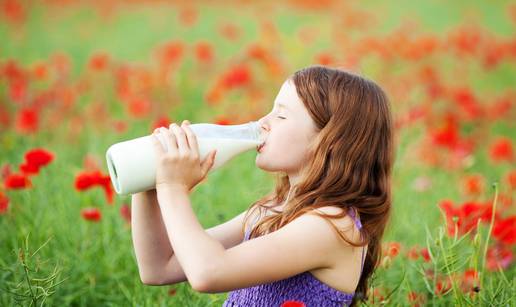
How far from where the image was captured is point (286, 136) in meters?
1.83

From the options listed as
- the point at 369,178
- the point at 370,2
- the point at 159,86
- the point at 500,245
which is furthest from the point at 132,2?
the point at 369,178

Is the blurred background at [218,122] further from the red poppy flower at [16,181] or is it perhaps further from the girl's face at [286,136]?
the girl's face at [286,136]

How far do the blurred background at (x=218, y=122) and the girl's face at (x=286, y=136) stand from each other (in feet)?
1.67

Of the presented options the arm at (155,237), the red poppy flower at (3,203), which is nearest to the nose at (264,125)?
the arm at (155,237)

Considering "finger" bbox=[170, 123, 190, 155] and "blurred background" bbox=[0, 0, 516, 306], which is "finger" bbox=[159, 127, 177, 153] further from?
"blurred background" bbox=[0, 0, 516, 306]

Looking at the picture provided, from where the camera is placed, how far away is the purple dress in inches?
71.7

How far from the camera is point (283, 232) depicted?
1.69 meters

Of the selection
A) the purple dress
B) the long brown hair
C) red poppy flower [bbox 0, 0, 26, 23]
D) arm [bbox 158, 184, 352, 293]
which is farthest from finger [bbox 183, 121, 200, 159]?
red poppy flower [bbox 0, 0, 26, 23]

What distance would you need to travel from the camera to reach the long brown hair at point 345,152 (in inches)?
72.2

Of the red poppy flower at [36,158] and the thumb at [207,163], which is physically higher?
the thumb at [207,163]

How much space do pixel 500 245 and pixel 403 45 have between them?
304 cm

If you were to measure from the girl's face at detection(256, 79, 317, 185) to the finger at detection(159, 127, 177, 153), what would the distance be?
0.24 metres

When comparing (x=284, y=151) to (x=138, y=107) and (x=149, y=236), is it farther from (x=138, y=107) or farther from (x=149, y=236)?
(x=138, y=107)

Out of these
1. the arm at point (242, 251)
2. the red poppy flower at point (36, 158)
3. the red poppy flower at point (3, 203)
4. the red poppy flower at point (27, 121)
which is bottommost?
the red poppy flower at point (27, 121)
